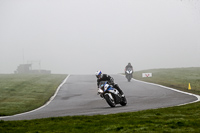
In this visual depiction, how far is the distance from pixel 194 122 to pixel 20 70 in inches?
3314

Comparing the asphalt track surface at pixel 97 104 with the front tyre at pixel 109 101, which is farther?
the front tyre at pixel 109 101

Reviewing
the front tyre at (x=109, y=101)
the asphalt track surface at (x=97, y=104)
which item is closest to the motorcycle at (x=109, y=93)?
the front tyre at (x=109, y=101)

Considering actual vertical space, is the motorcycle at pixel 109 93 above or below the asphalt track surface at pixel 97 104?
above

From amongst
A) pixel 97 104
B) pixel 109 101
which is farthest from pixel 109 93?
pixel 97 104

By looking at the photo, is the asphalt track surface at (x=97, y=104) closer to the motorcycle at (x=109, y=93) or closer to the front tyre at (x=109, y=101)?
the front tyre at (x=109, y=101)

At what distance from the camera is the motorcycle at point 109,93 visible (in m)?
15.2

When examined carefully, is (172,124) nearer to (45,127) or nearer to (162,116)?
(162,116)

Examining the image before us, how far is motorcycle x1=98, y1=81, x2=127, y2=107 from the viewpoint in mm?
15180

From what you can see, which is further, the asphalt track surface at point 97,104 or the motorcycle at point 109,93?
the motorcycle at point 109,93

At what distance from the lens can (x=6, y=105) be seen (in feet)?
61.2

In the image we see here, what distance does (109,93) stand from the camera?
15320mm

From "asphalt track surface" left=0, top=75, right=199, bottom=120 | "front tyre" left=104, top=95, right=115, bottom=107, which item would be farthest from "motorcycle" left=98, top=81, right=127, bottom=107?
"asphalt track surface" left=0, top=75, right=199, bottom=120

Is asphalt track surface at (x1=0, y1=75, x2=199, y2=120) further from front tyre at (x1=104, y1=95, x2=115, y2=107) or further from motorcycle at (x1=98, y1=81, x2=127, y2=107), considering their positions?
motorcycle at (x1=98, y1=81, x2=127, y2=107)

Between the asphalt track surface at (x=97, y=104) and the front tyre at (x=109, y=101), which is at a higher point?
the front tyre at (x=109, y=101)
